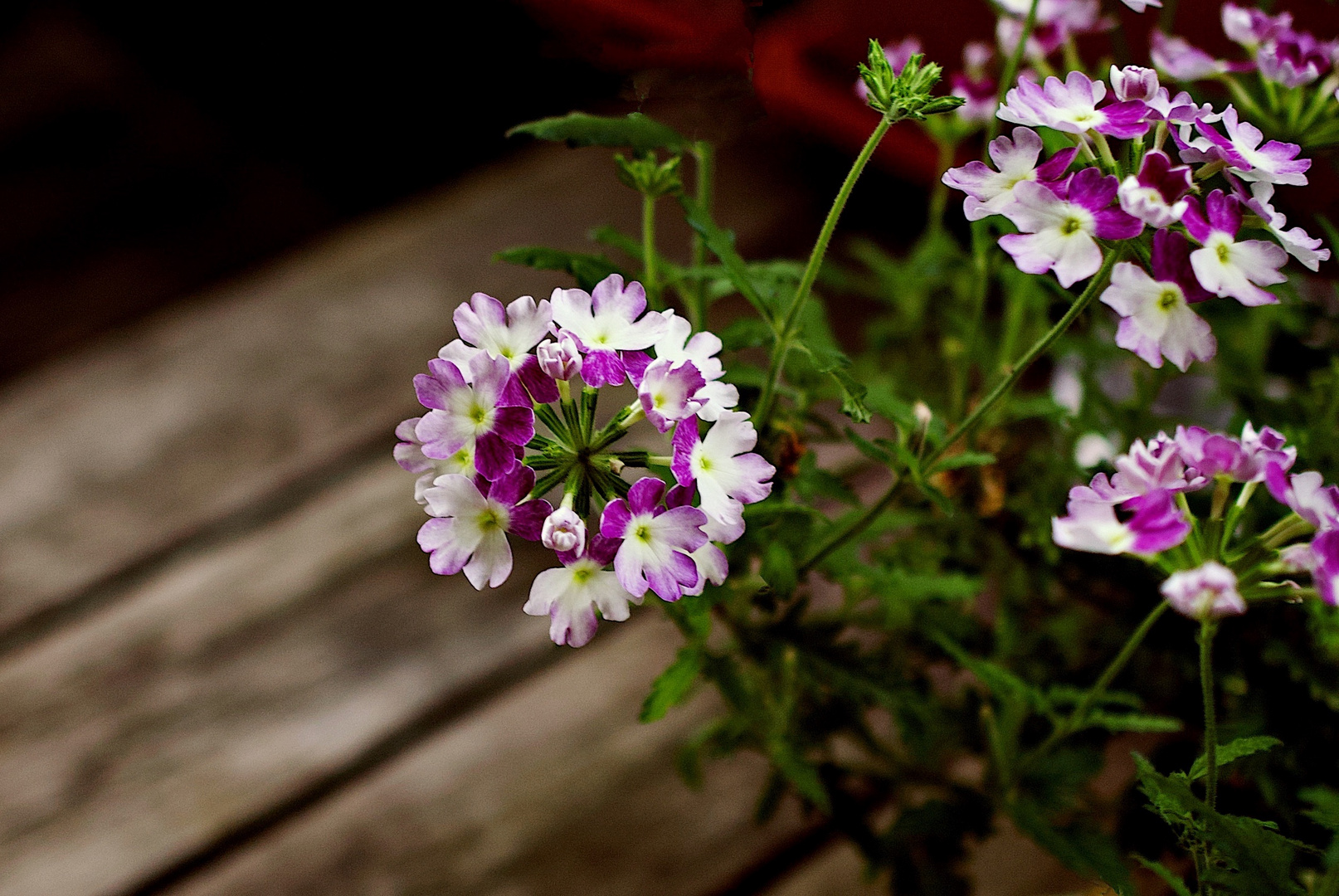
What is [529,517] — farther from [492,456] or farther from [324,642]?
[324,642]

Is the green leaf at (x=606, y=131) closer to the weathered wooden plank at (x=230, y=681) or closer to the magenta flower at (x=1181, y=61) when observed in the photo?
the magenta flower at (x=1181, y=61)

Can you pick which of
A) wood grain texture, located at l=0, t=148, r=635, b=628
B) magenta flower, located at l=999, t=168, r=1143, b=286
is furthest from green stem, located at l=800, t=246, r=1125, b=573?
wood grain texture, located at l=0, t=148, r=635, b=628

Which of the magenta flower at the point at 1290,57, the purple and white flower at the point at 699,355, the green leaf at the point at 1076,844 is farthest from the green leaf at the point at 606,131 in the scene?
the green leaf at the point at 1076,844

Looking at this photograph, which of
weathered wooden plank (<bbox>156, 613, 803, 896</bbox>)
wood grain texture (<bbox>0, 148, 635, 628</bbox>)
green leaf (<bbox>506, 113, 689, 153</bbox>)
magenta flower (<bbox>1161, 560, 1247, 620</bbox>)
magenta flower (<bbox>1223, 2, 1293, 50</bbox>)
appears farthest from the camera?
wood grain texture (<bbox>0, 148, 635, 628</bbox>)

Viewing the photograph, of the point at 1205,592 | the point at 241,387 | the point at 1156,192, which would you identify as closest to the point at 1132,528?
the point at 1205,592

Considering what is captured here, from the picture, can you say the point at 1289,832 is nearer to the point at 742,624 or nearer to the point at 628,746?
the point at 742,624

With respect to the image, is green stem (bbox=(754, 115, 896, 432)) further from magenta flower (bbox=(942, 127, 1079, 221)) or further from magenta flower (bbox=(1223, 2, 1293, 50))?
magenta flower (bbox=(1223, 2, 1293, 50))
